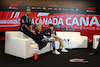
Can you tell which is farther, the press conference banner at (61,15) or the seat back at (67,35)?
the press conference banner at (61,15)

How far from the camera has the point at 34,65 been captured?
2531 mm

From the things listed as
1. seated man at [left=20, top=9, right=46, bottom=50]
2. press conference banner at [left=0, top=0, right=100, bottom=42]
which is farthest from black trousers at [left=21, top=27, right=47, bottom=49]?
press conference banner at [left=0, top=0, right=100, bottom=42]

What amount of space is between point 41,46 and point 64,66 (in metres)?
1.04

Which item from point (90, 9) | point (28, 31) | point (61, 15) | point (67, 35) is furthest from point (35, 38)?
point (90, 9)

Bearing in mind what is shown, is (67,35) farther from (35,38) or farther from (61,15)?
(35,38)

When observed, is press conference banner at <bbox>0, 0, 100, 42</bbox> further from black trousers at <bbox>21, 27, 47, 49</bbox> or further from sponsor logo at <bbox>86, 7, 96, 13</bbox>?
black trousers at <bbox>21, 27, 47, 49</bbox>

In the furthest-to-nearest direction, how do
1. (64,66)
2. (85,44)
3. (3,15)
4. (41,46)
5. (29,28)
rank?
(3,15)
(85,44)
(29,28)
(41,46)
(64,66)

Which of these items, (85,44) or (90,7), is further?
(90,7)

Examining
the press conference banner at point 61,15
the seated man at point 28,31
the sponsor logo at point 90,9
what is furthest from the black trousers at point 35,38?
the sponsor logo at point 90,9

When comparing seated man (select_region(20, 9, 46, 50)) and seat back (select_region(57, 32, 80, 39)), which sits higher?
seated man (select_region(20, 9, 46, 50))

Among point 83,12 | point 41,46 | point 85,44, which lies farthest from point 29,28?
point 83,12

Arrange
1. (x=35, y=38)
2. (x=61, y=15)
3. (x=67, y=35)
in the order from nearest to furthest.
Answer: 1. (x=35, y=38)
2. (x=67, y=35)
3. (x=61, y=15)

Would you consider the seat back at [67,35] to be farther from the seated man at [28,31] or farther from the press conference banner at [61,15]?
the seated man at [28,31]

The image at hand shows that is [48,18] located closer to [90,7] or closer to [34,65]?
[90,7]
